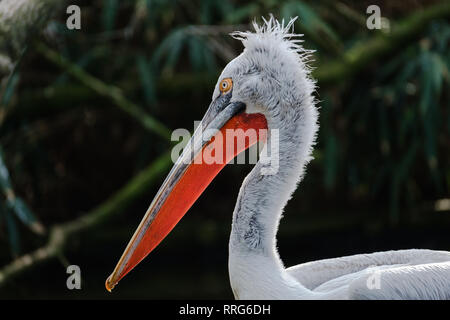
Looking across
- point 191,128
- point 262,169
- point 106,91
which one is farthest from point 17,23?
point 191,128

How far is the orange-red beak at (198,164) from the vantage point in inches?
93.2

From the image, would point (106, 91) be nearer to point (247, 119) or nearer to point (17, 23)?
point (247, 119)

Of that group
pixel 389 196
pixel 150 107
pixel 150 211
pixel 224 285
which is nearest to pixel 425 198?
pixel 389 196

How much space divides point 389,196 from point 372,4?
1.46 meters

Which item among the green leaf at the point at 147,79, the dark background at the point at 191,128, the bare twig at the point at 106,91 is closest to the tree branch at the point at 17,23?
the dark background at the point at 191,128

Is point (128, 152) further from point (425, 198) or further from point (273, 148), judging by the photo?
point (273, 148)

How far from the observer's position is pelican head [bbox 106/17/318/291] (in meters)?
2.34

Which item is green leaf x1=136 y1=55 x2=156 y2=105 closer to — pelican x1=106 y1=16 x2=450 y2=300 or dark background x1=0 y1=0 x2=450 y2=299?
dark background x1=0 y1=0 x2=450 y2=299

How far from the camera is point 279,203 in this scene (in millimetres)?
2281

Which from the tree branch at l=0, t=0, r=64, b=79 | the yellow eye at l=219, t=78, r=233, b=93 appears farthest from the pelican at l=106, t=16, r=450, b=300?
the tree branch at l=0, t=0, r=64, b=79

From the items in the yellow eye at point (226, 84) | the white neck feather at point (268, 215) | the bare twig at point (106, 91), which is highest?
the bare twig at point (106, 91)

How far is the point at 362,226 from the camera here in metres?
5.87

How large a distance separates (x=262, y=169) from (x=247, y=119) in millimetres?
193

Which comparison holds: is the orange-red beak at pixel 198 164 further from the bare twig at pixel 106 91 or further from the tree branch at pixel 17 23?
the bare twig at pixel 106 91
